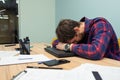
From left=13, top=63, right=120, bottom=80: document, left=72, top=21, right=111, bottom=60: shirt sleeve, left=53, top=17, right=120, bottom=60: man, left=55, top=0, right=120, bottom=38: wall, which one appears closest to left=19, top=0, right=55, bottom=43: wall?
left=55, top=0, right=120, bottom=38: wall

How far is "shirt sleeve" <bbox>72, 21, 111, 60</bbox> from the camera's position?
4.36ft

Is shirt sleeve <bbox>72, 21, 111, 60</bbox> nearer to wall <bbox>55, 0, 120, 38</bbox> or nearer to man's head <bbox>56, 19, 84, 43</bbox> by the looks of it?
man's head <bbox>56, 19, 84, 43</bbox>

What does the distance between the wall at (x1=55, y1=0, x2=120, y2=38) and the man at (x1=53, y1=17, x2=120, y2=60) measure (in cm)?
91

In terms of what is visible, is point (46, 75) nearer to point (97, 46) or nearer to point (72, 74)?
point (72, 74)

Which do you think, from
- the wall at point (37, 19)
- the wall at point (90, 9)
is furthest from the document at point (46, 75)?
the wall at point (37, 19)

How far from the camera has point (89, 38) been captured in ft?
5.35

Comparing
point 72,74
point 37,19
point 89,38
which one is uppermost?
point 37,19

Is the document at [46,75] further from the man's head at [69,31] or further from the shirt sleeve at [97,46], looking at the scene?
the man's head at [69,31]

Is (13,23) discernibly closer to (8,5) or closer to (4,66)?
(8,5)

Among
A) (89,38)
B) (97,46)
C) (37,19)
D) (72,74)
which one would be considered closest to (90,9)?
(89,38)

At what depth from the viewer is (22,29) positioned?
4074 millimetres

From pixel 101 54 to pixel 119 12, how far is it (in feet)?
4.01

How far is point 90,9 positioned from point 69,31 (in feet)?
5.19

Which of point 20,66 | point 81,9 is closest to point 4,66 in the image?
point 20,66
